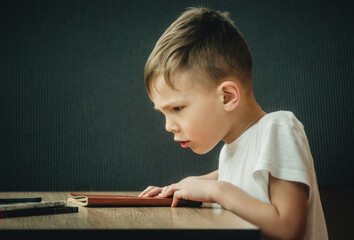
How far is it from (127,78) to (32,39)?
39 cm

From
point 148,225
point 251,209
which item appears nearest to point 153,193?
point 251,209

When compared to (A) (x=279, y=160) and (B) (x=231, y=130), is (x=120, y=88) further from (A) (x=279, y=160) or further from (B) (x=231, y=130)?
(A) (x=279, y=160)

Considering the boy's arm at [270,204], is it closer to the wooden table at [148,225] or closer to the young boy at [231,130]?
the young boy at [231,130]

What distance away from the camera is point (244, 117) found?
0.84 m

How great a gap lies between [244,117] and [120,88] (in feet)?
2.25

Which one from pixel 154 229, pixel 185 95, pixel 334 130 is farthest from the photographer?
pixel 334 130

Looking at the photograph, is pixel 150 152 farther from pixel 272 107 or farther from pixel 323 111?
pixel 323 111

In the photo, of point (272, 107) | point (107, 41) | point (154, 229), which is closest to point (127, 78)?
point (107, 41)

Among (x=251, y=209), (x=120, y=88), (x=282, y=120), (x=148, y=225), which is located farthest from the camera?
(x=120, y=88)

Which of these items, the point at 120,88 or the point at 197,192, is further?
the point at 120,88

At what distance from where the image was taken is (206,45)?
83 centimetres

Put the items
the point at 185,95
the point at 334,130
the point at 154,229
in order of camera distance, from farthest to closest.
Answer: the point at 334,130 < the point at 185,95 < the point at 154,229

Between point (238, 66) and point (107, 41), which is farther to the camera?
point (107, 41)

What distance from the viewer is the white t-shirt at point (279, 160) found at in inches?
26.0
